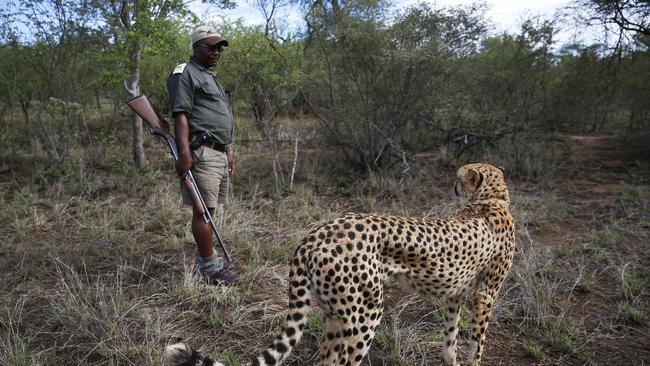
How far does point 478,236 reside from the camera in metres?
2.54

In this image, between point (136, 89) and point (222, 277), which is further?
point (136, 89)

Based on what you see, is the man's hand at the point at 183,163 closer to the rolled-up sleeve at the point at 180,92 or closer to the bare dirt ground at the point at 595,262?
the rolled-up sleeve at the point at 180,92

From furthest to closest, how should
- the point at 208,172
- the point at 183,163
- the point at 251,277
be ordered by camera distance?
the point at 251,277
the point at 208,172
the point at 183,163

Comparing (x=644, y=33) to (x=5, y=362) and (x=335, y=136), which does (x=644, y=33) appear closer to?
(x=335, y=136)

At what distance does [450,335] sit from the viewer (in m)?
2.79

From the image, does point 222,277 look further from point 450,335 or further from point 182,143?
point 450,335

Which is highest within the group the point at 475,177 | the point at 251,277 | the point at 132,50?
the point at 132,50

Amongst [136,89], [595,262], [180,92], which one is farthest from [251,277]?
[136,89]

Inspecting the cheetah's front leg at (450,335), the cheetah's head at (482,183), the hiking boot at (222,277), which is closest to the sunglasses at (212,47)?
the hiking boot at (222,277)

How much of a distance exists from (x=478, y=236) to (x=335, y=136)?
5.28 metres

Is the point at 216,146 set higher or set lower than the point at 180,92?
lower

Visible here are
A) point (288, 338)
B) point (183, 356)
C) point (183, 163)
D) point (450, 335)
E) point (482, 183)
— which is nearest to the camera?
point (183, 356)

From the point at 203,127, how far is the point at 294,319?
1920 mm

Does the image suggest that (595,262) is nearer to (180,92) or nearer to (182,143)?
(182,143)
